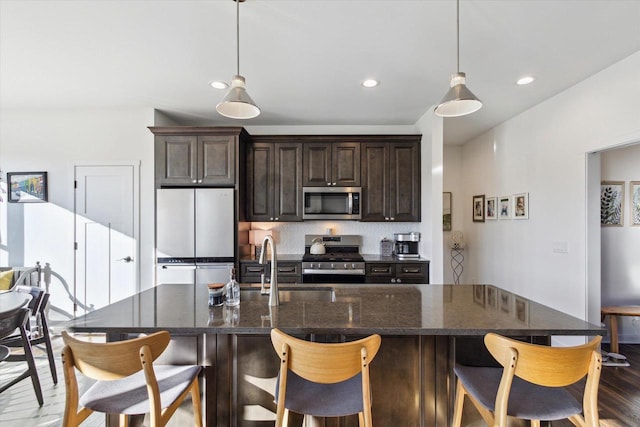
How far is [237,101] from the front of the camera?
179 centimetres

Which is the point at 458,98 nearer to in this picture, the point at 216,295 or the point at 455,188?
the point at 216,295

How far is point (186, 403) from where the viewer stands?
155 cm

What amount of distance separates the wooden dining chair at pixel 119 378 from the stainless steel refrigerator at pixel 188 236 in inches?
84.5

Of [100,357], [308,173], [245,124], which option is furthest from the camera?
[245,124]

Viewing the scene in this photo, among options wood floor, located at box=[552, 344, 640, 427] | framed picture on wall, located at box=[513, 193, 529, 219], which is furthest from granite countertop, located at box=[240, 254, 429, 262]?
wood floor, located at box=[552, 344, 640, 427]

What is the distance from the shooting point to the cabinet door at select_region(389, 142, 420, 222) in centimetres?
394

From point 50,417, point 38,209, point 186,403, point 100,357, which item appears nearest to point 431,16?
point 100,357

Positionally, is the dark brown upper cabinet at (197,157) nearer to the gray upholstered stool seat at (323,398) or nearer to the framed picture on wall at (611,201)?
the gray upholstered stool seat at (323,398)

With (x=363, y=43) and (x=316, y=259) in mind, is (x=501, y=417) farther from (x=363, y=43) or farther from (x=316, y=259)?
(x=316, y=259)

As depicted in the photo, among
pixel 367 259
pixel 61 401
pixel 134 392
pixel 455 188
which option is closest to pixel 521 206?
pixel 455 188

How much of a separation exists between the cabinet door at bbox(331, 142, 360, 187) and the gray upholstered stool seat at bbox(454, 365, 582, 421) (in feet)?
9.13

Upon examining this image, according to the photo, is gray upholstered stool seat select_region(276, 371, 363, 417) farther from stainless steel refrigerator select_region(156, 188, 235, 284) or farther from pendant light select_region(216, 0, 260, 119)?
stainless steel refrigerator select_region(156, 188, 235, 284)

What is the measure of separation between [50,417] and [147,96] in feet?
9.64

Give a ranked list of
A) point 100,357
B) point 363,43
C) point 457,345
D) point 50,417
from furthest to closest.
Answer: point 363,43 → point 50,417 → point 457,345 → point 100,357
